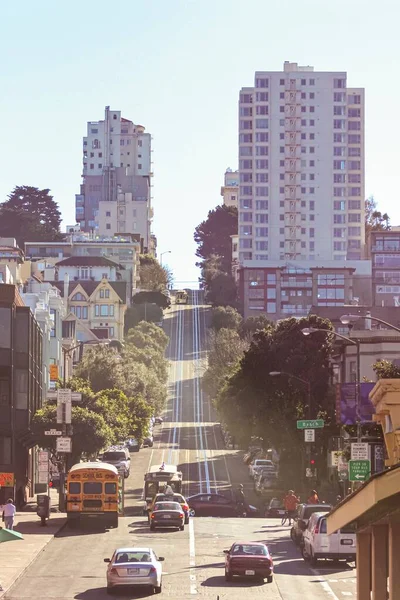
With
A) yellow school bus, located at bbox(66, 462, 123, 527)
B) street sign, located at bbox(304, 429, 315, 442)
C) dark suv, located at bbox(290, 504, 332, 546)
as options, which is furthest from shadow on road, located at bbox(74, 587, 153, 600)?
street sign, located at bbox(304, 429, 315, 442)

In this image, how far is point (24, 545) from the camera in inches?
2101

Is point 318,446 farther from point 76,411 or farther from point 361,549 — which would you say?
point 361,549

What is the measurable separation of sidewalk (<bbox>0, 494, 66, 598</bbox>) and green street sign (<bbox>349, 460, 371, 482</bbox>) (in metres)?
11.8

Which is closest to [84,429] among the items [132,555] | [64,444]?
[64,444]

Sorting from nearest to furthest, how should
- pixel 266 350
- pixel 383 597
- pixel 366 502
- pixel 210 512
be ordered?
pixel 366 502 → pixel 383 597 → pixel 210 512 → pixel 266 350

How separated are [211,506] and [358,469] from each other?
18.7 metres

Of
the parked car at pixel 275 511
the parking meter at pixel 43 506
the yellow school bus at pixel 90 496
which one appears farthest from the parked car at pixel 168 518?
the parked car at pixel 275 511

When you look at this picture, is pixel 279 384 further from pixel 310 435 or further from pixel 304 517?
pixel 304 517

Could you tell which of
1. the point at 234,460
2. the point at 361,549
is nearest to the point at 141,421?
the point at 234,460

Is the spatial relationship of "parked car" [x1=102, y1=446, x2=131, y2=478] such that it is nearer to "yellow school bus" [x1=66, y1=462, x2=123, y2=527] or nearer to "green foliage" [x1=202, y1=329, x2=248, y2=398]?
"yellow school bus" [x1=66, y1=462, x2=123, y2=527]

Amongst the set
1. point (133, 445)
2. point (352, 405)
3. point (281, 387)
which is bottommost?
point (133, 445)

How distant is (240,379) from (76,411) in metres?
18.0

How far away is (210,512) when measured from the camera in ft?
233

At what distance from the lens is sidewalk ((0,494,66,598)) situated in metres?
43.6
